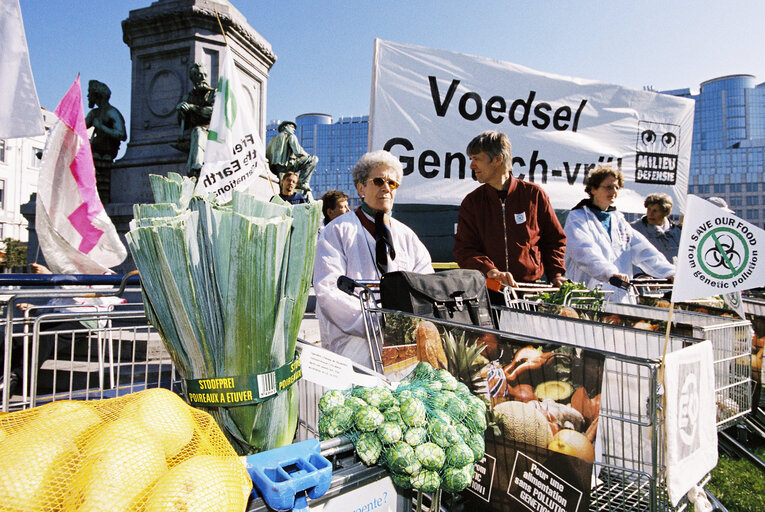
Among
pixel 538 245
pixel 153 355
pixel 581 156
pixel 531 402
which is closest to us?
pixel 531 402

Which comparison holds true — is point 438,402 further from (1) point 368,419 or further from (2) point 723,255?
(2) point 723,255

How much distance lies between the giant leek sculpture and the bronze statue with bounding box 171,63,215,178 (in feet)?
28.1

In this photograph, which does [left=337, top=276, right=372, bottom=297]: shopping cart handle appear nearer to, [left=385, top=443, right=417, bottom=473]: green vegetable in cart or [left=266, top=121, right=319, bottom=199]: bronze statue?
[left=385, top=443, right=417, bottom=473]: green vegetable in cart

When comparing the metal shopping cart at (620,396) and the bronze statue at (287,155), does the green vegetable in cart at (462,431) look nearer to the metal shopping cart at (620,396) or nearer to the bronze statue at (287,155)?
the metal shopping cart at (620,396)

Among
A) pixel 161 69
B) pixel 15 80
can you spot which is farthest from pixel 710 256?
pixel 161 69

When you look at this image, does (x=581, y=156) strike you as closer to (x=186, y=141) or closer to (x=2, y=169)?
(x=186, y=141)

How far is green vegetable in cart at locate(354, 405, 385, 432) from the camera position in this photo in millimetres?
1013

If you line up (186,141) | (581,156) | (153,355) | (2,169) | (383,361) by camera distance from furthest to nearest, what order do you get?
1. (2,169)
2. (186,141)
3. (581,156)
4. (153,355)
5. (383,361)

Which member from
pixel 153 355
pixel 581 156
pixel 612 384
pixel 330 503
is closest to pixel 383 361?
pixel 612 384

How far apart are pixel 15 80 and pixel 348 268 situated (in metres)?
1.98

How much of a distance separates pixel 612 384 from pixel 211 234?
72.2 inches

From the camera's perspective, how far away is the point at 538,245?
3.96 m

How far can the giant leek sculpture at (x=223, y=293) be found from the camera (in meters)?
0.98

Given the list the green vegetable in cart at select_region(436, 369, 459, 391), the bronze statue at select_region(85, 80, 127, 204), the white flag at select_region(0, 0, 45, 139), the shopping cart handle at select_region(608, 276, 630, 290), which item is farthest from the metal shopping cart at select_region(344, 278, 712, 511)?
the bronze statue at select_region(85, 80, 127, 204)
